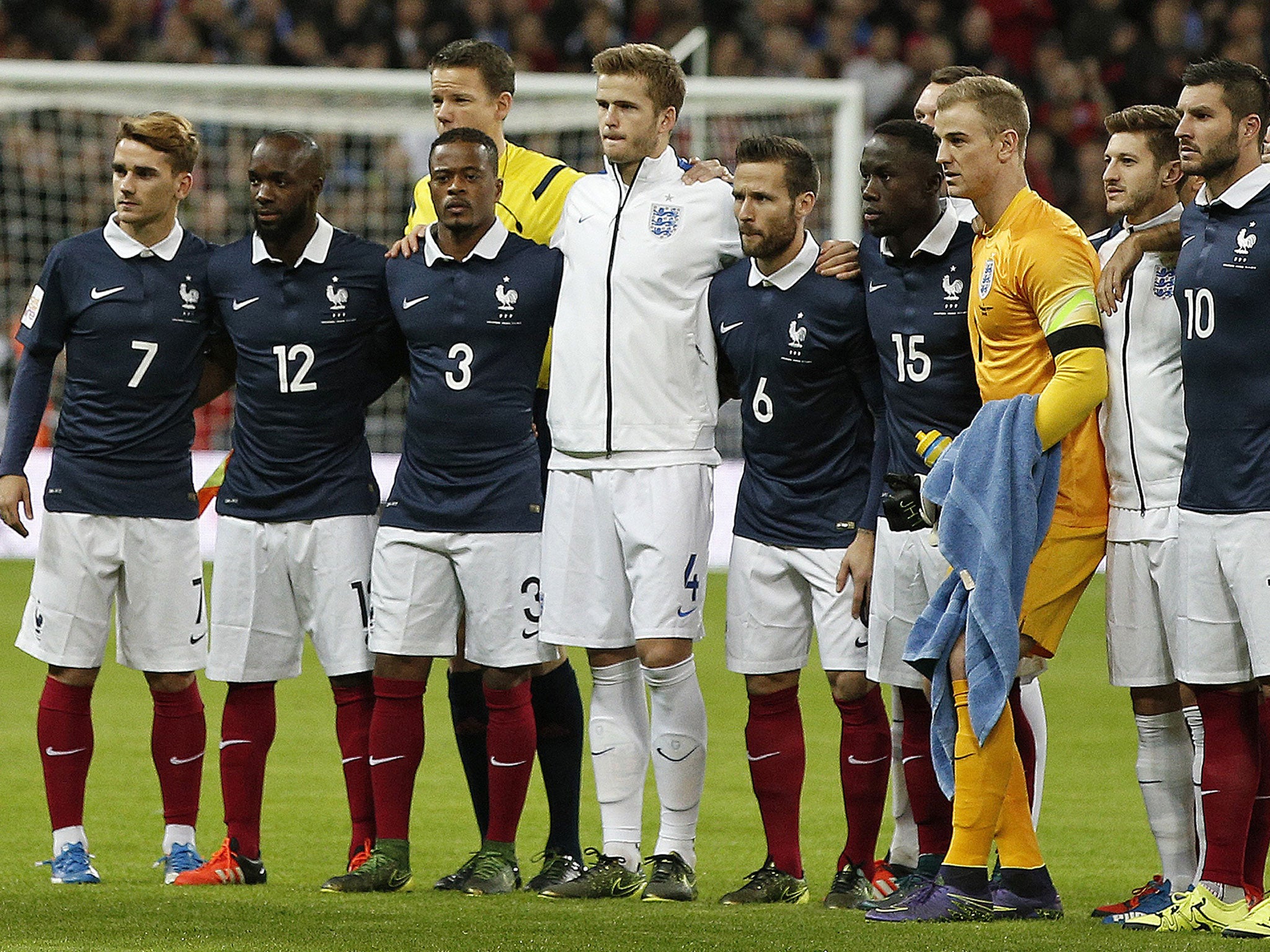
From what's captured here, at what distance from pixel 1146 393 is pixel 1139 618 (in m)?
0.60

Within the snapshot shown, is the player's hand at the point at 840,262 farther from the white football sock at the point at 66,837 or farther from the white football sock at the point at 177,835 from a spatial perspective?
the white football sock at the point at 66,837

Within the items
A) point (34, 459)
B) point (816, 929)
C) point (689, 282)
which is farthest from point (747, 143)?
point (34, 459)

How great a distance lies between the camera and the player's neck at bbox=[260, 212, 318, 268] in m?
Answer: 5.81

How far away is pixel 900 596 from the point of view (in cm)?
529

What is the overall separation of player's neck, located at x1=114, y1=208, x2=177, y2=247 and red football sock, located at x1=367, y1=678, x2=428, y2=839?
1.58 meters

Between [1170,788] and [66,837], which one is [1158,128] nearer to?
[1170,788]

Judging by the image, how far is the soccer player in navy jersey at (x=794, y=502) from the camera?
5.46 meters

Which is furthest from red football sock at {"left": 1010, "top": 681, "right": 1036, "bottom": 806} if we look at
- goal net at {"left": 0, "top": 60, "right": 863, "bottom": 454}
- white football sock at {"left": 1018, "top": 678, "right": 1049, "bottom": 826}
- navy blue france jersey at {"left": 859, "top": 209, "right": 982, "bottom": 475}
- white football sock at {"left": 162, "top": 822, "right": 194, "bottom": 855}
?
goal net at {"left": 0, "top": 60, "right": 863, "bottom": 454}

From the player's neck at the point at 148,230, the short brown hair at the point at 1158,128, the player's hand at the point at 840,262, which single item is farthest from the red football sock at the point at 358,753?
the short brown hair at the point at 1158,128

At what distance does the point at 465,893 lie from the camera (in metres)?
5.53

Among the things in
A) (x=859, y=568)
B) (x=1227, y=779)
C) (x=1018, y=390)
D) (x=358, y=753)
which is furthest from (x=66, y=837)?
(x=1227, y=779)

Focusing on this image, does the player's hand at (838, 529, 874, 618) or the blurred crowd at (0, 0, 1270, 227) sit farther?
the blurred crowd at (0, 0, 1270, 227)

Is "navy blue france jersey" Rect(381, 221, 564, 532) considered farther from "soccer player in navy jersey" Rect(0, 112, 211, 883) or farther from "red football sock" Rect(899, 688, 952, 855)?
"red football sock" Rect(899, 688, 952, 855)

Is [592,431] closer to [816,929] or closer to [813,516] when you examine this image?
[813,516]
